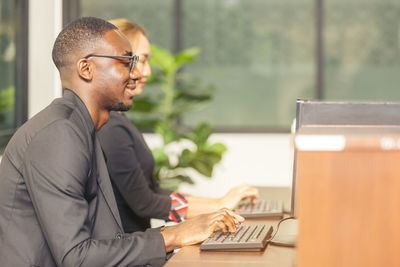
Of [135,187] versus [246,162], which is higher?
[135,187]

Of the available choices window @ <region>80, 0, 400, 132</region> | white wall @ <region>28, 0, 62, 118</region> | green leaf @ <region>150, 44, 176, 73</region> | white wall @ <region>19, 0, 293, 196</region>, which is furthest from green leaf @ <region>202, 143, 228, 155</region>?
white wall @ <region>28, 0, 62, 118</region>

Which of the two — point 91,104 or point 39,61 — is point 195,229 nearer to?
point 91,104

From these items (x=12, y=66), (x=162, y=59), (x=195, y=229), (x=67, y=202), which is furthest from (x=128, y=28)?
(x=12, y=66)

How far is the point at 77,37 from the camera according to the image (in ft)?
5.17

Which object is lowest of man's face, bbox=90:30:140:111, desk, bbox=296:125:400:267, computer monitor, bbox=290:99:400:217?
desk, bbox=296:125:400:267

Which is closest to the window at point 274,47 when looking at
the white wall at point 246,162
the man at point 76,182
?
the white wall at point 246,162

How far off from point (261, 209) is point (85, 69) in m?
0.88

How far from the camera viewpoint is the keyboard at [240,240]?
151 cm

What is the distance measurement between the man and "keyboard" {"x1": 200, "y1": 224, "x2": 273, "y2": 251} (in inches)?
1.3

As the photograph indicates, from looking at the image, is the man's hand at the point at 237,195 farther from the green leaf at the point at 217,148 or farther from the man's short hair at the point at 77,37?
the green leaf at the point at 217,148

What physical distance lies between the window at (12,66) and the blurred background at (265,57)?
0.41 m

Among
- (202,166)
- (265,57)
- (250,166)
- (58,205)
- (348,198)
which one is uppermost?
(265,57)

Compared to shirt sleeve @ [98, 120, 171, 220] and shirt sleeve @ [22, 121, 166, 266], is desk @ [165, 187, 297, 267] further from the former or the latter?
shirt sleeve @ [98, 120, 171, 220]

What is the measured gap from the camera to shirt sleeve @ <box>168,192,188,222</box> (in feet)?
7.43
